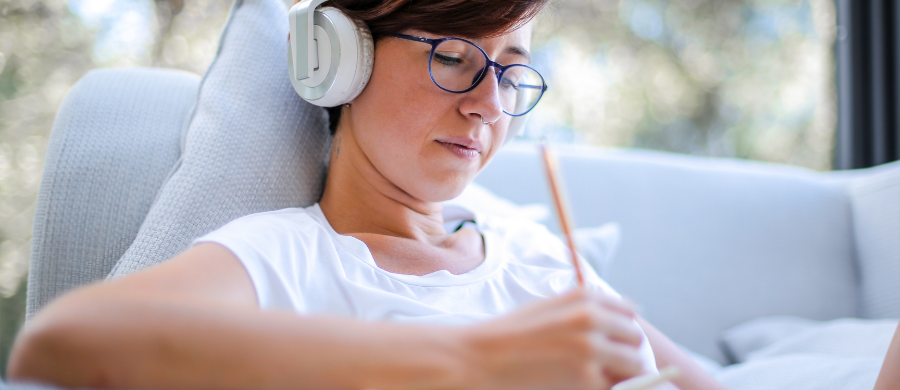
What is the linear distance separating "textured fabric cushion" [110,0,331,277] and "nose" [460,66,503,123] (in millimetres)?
351

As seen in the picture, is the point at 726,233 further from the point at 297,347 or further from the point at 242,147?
the point at 297,347

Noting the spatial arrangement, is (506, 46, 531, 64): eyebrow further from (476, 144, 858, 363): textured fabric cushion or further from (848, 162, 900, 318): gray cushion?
(848, 162, 900, 318): gray cushion

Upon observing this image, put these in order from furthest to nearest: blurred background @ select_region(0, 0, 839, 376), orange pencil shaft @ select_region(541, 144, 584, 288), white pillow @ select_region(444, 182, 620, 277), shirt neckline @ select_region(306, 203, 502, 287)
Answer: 1. blurred background @ select_region(0, 0, 839, 376)
2. white pillow @ select_region(444, 182, 620, 277)
3. shirt neckline @ select_region(306, 203, 502, 287)
4. orange pencil shaft @ select_region(541, 144, 584, 288)

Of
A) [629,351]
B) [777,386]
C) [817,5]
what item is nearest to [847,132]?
[817,5]

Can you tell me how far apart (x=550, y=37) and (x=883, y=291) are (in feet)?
4.71

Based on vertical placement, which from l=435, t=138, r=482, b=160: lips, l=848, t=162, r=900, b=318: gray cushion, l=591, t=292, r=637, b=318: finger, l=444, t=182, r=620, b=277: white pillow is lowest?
l=848, t=162, r=900, b=318: gray cushion

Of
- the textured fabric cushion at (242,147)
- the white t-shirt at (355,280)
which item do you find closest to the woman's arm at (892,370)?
the white t-shirt at (355,280)

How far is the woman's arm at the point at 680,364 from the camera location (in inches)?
34.4

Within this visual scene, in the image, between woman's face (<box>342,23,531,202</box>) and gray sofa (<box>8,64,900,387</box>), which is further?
gray sofa (<box>8,64,900,387</box>)

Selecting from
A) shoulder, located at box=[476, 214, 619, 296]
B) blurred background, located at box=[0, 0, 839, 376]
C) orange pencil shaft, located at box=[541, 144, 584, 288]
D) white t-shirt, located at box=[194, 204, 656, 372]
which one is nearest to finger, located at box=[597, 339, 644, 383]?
orange pencil shaft, located at box=[541, 144, 584, 288]

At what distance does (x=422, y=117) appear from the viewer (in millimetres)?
830

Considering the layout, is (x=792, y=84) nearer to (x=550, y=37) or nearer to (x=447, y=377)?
(x=550, y=37)

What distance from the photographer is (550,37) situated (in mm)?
2334

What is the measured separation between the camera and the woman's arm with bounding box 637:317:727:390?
2.87ft
